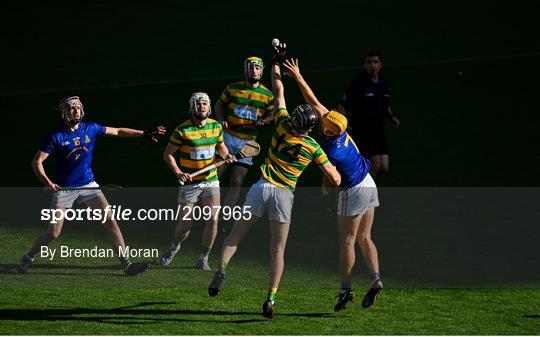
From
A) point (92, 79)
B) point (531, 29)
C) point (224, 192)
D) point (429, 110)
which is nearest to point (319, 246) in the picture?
point (224, 192)

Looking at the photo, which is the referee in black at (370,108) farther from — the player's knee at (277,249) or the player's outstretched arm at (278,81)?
the player's knee at (277,249)

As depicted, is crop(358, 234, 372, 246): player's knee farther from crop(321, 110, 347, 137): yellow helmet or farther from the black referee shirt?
the black referee shirt

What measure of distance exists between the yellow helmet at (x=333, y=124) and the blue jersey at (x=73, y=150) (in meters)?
3.34

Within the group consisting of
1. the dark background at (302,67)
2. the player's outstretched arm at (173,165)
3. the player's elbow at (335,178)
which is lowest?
the dark background at (302,67)

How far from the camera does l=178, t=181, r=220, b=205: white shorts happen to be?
68.7ft

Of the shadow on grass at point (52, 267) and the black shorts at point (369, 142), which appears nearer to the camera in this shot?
the shadow on grass at point (52, 267)

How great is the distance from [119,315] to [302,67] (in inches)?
538

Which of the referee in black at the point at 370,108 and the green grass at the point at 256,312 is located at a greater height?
the referee in black at the point at 370,108

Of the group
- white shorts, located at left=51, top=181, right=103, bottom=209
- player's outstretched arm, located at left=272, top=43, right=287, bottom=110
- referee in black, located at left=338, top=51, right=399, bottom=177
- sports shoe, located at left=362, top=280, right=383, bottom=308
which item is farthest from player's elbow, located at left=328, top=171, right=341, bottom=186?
referee in black, located at left=338, top=51, right=399, bottom=177

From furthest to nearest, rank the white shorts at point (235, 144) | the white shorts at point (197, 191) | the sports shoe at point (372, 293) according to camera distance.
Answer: the white shorts at point (235, 144) < the white shorts at point (197, 191) < the sports shoe at point (372, 293)

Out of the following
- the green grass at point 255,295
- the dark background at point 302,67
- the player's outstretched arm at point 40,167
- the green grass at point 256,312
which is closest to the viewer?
the green grass at point 256,312

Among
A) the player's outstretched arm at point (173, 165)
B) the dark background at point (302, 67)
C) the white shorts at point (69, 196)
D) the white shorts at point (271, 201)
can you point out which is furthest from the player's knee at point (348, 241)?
the dark background at point (302, 67)
